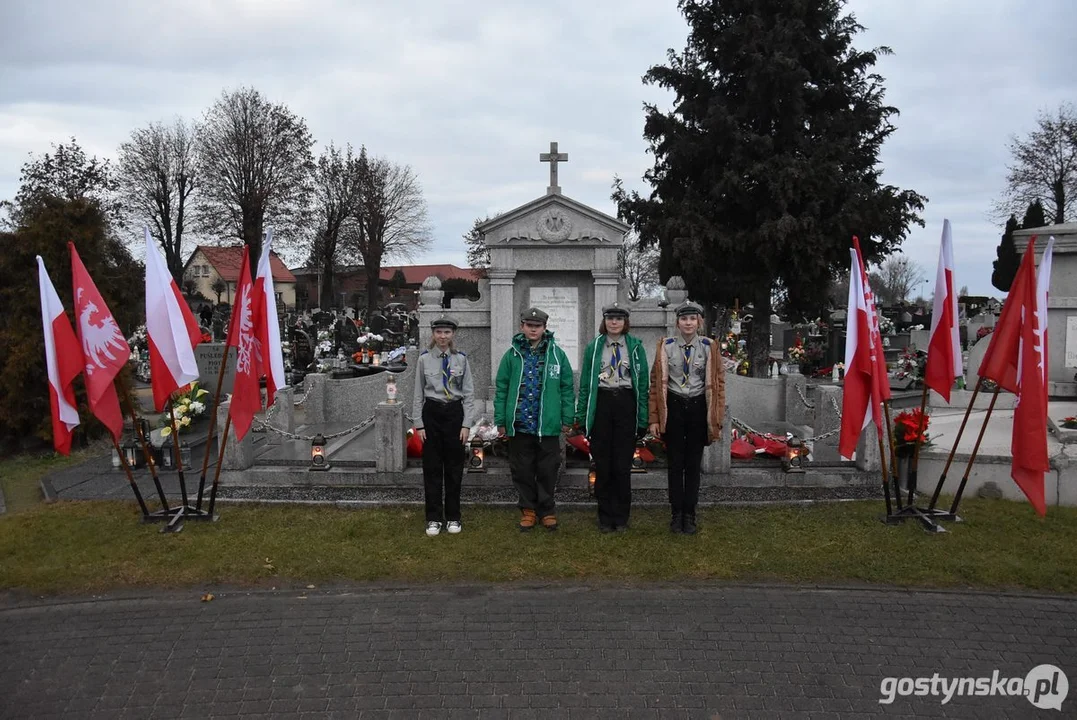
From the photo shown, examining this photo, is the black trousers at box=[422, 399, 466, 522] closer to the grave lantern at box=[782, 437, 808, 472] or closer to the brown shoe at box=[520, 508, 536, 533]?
the brown shoe at box=[520, 508, 536, 533]

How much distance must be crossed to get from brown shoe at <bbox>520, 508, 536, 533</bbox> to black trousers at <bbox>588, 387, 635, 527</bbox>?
591mm

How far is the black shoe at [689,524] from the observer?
5.82 metres

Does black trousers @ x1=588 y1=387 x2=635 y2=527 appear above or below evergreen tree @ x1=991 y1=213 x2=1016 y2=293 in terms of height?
below

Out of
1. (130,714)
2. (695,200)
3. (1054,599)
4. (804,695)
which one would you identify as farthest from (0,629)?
(695,200)

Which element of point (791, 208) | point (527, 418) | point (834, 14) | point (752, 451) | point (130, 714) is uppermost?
point (834, 14)

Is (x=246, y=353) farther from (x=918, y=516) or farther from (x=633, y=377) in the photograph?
(x=918, y=516)

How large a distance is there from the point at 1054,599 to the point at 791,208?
46.3 feet

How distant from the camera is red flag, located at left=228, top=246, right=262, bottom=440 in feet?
19.7

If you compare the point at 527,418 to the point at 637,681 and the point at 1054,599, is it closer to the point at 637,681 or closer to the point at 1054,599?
the point at 637,681

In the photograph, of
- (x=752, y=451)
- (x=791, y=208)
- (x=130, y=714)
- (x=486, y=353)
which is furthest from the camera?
(x=791, y=208)

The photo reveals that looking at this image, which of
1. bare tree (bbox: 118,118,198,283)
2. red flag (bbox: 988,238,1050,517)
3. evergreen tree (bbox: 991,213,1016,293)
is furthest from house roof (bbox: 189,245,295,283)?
evergreen tree (bbox: 991,213,1016,293)

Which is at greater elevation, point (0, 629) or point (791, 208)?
point (791, 208)

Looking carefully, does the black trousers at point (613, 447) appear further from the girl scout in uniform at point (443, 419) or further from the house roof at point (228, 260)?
the house roof at point (228, 260)

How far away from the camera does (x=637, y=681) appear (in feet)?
12.0
